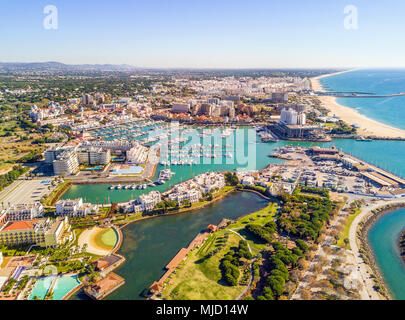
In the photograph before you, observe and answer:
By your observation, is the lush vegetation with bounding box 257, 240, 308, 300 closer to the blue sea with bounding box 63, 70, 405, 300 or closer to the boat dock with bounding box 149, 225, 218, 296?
the boat dock with bounding box 149, 225, 218, 296

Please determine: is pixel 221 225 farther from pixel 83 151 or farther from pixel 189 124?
pixel 189 124

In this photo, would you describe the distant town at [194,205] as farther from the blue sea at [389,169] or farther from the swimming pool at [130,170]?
the blue sea at [389,169]

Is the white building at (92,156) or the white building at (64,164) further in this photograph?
the white building at (92,156)

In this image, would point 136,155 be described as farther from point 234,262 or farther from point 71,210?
point 234,262

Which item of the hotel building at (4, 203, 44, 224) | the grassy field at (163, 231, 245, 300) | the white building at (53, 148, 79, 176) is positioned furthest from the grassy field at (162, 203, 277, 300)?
the white building at (53, 148, 79, 176)

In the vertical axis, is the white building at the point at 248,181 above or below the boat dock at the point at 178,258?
above

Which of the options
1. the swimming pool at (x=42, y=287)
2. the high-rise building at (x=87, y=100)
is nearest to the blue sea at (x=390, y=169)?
the swimming pool at (x=42, y=287)
